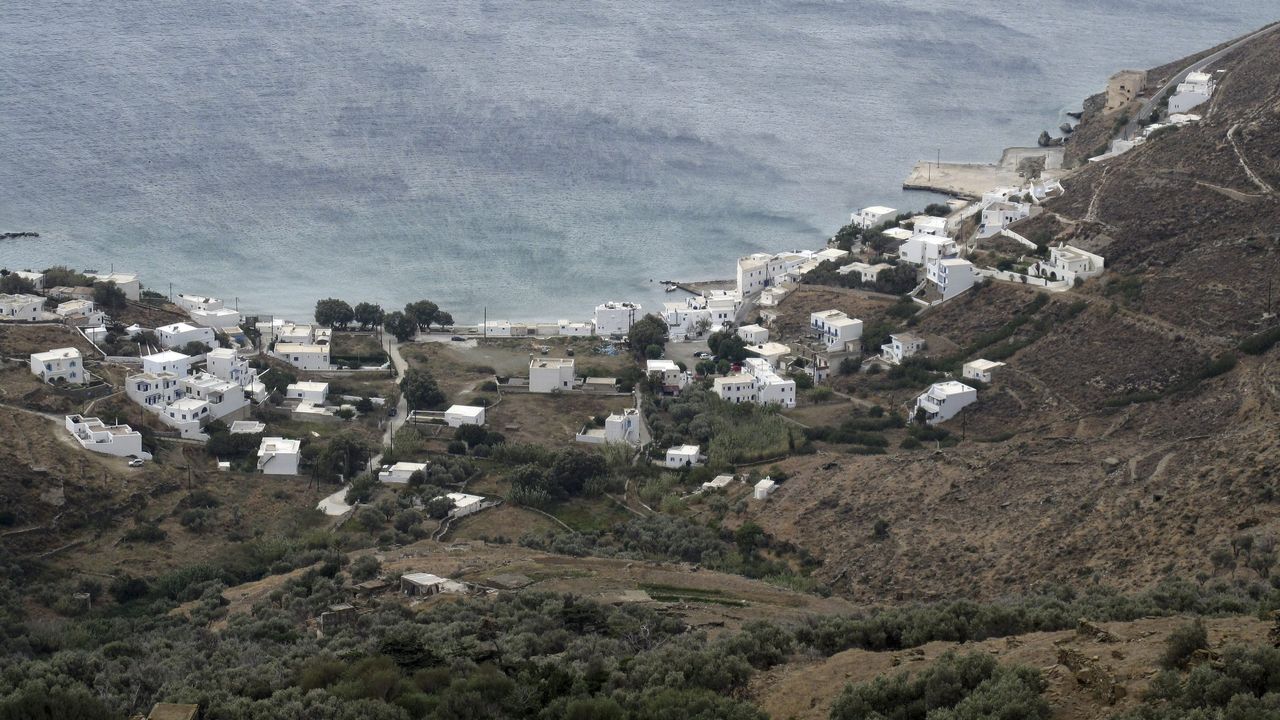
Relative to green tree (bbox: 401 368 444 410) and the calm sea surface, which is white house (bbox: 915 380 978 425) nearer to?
green tree (bbox: 401 368 444 410)

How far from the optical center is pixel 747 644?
21.6m

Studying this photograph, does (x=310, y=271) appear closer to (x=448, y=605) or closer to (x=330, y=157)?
(x=330, y=157)

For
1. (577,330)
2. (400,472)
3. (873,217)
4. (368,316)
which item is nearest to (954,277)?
(873,217)

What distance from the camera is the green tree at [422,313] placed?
51000mm

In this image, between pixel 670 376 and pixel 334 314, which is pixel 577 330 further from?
pixel 334 314

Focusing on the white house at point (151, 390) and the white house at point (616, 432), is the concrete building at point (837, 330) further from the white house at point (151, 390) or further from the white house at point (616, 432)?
the white house at point (151, 390)

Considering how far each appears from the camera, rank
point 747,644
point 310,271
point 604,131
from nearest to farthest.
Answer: point 747,644 → point 310,271 → point 604,131

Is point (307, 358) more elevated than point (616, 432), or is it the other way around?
point (307, 358)

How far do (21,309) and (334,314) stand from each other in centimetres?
871

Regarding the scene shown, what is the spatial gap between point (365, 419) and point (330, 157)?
25828mm

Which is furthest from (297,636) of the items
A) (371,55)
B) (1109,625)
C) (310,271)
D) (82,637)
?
(371,55)

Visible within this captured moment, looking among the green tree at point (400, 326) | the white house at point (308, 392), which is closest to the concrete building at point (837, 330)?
the green tree at point (400, 326)

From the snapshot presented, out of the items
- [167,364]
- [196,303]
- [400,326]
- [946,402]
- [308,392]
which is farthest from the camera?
[196,303]

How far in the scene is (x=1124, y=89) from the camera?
68062mm
